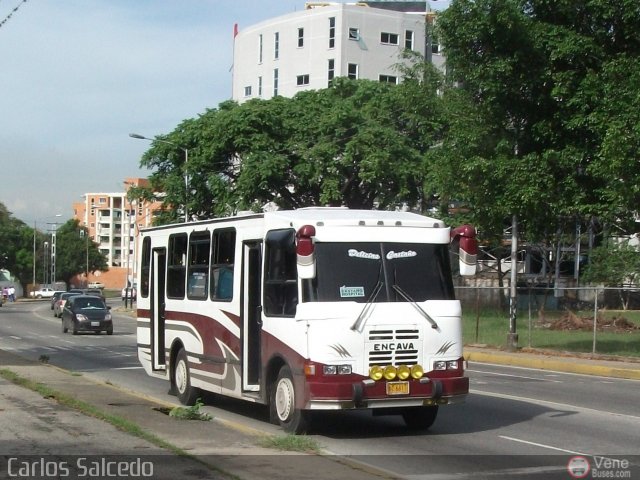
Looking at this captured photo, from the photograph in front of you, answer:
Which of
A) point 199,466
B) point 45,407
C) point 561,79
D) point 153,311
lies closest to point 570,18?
point 561,79

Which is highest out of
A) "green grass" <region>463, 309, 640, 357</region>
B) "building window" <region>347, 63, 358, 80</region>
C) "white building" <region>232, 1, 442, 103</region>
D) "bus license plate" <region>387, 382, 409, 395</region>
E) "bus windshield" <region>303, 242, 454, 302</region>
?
"white building" <region>232, 1, 442, 103</region>

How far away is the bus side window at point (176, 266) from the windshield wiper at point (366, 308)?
471 cm

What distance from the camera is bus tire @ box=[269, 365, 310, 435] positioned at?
40.7 feet

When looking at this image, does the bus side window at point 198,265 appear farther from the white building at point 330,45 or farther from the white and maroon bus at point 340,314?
the white building at point 330,45

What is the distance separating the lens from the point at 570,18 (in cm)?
2475

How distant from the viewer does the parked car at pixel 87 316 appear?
40688mm

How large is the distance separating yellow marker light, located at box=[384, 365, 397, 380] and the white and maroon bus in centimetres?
1

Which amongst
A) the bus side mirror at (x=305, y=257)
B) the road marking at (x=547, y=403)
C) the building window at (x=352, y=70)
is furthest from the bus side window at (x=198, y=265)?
the building window at (x=352, y=70)

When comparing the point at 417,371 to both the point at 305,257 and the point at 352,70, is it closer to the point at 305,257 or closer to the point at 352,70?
the point at 305,257

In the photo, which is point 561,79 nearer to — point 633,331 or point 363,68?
point 633,331

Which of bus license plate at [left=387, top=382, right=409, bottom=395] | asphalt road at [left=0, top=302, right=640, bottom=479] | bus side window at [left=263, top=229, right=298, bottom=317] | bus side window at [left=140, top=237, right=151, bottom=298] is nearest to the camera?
asphalt road at [left=0, top=302, right=640, bottom=479]

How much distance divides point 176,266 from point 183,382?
76.2 inches

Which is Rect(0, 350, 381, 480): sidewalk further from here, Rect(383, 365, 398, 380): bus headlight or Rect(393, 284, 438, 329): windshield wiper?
Rect(393, 284, 438, 329): windshield wiper

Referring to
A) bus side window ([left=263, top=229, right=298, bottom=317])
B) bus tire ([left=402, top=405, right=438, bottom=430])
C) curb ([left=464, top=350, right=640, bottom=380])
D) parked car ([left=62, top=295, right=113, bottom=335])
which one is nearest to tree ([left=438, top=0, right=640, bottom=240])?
curb ([left=464, top=350, right=640, bottom=380])
